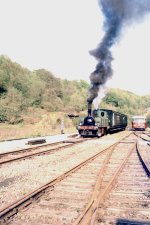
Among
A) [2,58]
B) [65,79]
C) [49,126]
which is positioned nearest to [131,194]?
[49,126]

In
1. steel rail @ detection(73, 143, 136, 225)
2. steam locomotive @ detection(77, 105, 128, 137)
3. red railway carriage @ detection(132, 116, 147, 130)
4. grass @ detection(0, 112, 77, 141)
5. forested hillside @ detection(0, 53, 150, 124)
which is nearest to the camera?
steel rail @ detection(73, 143, 136, 225)

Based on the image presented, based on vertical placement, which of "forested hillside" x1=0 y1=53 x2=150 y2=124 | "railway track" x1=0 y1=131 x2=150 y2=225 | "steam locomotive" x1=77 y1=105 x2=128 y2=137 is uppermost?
"forested hillside" x1=0 y1=53 x2=150 y2=124

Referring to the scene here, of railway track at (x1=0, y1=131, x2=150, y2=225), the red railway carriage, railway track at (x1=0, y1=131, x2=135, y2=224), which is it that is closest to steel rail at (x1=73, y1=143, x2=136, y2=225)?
railway track at (x1=0, y1=131, x2=150, y2=225)

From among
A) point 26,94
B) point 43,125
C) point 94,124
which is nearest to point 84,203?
point 94,124

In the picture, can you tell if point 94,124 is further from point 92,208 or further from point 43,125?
point 92,208

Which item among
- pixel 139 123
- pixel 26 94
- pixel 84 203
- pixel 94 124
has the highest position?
pixel 26 94

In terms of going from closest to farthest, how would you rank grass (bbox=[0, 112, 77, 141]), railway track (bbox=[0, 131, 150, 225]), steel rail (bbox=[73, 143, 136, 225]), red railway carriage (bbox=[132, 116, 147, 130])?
steel rail (bbox=[73, 143, 136, 225]), railway track (bbox=[0, 131, 150, 225]), grass (bbox=[0, 112, 77, 141]), red railway carriage (bbox=[132, 116, 147, 130])

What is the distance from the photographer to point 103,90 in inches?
1192

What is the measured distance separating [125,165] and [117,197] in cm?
493

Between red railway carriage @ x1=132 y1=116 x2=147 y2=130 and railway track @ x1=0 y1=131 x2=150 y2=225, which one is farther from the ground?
red railway carriage @ x1=132 y1=116 x2=147 y2=130

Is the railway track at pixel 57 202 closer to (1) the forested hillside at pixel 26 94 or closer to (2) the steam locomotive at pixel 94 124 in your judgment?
(2) the steam locomotive at pixel 94 124

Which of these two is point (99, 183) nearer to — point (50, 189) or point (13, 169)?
point (50, 189)

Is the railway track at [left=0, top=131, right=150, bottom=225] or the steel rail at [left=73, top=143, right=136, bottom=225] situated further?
the railway track at [left=0, top=131, right=150, bottom=225]

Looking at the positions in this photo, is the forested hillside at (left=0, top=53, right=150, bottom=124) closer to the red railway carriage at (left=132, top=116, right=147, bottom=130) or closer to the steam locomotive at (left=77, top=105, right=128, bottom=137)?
the red railway carriage at (left=132, top=116, right=147, bottom=130)
